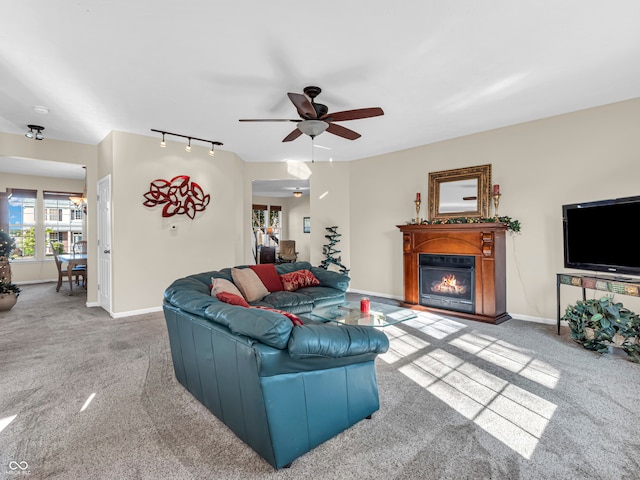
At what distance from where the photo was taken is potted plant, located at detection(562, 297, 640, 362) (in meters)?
3.13

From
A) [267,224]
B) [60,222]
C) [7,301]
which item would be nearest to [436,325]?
[7,301]

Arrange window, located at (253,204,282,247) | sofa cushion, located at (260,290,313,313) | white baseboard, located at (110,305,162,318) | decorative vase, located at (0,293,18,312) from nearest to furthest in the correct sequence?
sofa cushion, located at (260,290,313,313), white baseboard, located at (110,305,162,318), decorative vase, located at (0,293,18,312), window, located at (253,204,282,247)

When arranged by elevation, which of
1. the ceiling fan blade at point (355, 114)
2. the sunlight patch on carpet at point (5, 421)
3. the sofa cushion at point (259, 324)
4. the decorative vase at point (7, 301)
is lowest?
the sunlight patch on carpet at point (5, 421)

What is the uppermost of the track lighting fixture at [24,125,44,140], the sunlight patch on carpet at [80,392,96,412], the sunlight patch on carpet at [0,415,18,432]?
the track lighting fixture at [24,125,44,140]

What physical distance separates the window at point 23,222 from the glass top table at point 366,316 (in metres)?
8.50

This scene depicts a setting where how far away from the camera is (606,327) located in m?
3.18

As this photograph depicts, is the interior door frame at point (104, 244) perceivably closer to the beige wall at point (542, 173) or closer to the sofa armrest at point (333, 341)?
the sofa armrest at point (333, 341)

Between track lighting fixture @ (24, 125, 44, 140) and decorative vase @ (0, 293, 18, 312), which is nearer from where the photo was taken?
track lighting fixture @ (24, 125, 44, 140)

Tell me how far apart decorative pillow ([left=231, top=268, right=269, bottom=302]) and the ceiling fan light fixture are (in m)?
1.76

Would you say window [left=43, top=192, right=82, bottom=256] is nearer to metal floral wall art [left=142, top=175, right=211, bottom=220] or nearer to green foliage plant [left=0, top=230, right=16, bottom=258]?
green foliage plant [left=0, top=230, right=16, bottom=258]

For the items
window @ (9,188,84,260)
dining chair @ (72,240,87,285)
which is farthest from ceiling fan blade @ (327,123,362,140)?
window @ (9,188,84,260)

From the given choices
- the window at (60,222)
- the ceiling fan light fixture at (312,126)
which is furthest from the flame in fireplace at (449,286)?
the window at (60,222)

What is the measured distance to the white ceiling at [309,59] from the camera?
7.39 ft

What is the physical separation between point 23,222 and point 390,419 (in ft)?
32.3
